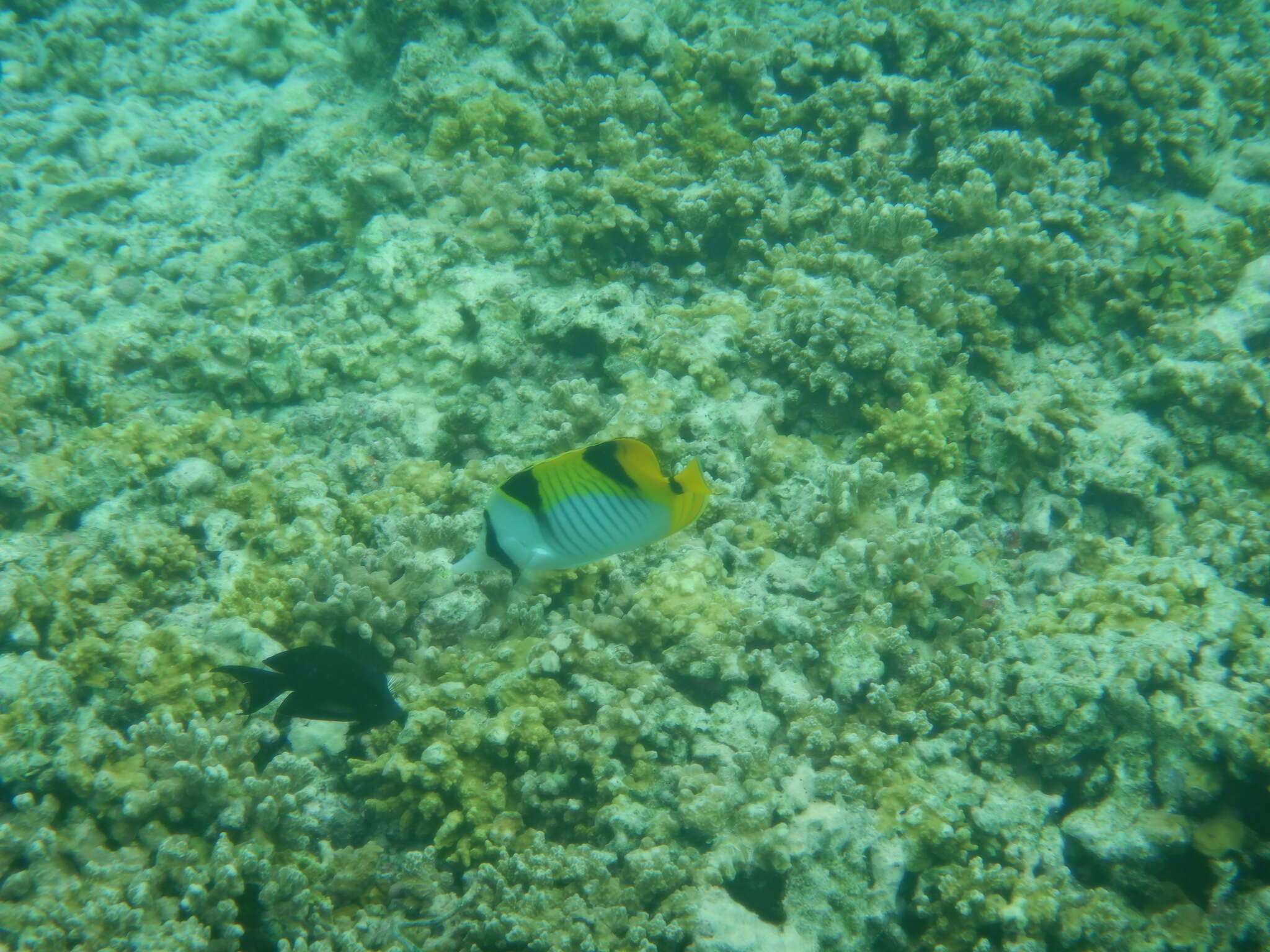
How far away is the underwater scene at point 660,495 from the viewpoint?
2654 mm

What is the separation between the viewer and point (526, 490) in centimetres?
179

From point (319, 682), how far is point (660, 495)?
5.16ft

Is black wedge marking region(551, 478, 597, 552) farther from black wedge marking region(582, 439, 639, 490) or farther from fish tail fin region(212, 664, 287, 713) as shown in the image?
fish tail fin region(212, 664, 287, 713)

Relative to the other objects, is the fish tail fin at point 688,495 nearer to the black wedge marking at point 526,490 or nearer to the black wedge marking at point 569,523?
the black wedge marking at point 569,523

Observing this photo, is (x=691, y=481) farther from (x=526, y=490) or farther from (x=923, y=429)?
(x=923, y=429)

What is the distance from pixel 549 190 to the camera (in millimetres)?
5320

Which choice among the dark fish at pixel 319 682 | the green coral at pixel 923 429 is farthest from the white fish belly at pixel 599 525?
the green coral at pixel 923 429

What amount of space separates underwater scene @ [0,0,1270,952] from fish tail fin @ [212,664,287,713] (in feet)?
0.09

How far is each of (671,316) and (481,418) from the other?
143 cm

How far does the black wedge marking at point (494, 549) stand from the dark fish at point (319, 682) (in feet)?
3.20

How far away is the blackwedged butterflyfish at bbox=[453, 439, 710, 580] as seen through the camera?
175 centimetres

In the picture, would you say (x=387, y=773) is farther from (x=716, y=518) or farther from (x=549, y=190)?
(x=549, y=190)

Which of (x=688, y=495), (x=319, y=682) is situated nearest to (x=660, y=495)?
(x=688, y=495)

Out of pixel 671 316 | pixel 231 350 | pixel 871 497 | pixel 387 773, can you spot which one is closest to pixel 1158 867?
pixel 871 497
